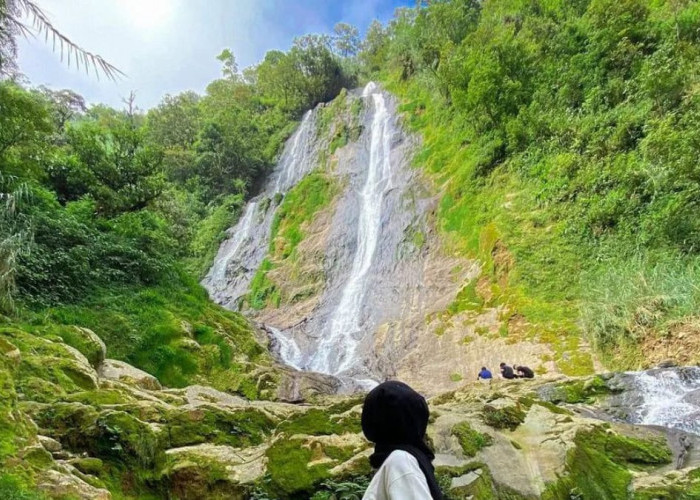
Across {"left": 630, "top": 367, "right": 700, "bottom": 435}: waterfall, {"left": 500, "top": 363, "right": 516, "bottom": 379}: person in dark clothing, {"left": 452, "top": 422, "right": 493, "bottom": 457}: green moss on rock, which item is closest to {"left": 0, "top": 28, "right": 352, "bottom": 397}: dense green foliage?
{"left": 500, "top": 363, "right": 516, "bottom": 379}: person in dark clothing

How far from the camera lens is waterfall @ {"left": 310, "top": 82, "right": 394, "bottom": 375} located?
16491 mm

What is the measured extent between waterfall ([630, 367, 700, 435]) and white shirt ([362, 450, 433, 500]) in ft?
23.2

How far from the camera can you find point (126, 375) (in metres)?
7.08

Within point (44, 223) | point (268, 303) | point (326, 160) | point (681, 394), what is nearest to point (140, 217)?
point (44, 223)

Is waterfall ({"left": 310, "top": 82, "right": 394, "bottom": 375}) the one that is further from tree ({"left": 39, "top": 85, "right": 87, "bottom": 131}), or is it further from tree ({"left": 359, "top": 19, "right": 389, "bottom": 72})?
tree ({"left": 39, "top": 85, "right": 87, "bottom": 131})

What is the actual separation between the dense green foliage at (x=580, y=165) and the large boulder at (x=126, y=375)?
913cm

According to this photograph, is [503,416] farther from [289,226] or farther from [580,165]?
[289,226]

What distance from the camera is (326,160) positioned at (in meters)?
31.7

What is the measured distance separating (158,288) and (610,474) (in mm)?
10927

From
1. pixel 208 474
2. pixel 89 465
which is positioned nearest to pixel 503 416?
pixel 208 474

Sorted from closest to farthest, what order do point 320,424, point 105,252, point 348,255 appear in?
1. point 320,424
2. point 105,252
3. point 348,255

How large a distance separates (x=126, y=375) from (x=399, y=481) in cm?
657

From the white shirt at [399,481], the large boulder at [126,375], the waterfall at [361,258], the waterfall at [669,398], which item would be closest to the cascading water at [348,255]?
the waterfall at [361,258]

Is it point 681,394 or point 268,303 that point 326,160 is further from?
point 681,394
